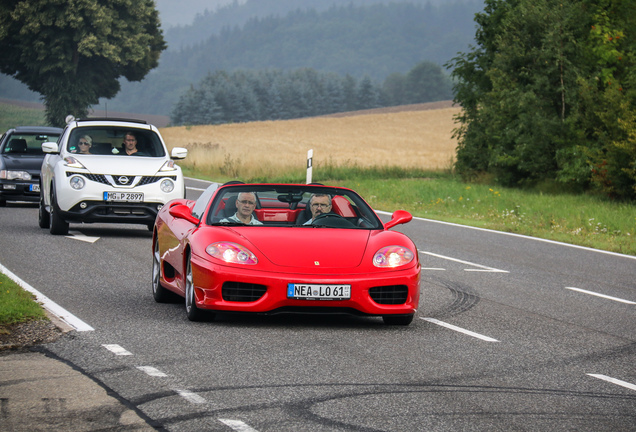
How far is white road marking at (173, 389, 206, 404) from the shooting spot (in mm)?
5285

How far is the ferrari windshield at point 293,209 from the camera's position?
28.0ft

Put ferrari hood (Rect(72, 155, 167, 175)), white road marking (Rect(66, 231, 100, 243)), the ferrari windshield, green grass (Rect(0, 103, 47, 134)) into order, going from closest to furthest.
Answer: the ferrari windshield → white road marking (Rect(66, 231, 100, 243)) → ferrari hood (Rect(72, 155, 167, 175)) → green grass (Rect(0, 103, 47, 134))

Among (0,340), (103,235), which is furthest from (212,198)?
(103,235)

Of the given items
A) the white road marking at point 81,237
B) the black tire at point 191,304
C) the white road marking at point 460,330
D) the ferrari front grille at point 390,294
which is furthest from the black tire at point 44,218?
the ferrari front grille at point 390,294

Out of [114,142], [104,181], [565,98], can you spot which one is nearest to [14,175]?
[114,142]

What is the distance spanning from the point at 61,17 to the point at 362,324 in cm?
5460

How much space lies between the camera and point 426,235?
1775 centimetres

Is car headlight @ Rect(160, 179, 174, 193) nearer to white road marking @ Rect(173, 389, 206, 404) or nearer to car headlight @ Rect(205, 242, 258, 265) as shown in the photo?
car headlight @ Rect(205, 242, 258, 265)

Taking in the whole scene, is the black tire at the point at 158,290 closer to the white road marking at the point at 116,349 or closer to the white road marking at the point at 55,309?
the white road marking at the point at 55,309

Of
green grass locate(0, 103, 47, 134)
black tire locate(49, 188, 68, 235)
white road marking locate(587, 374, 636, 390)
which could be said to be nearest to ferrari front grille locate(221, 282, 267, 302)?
white road marking locate(587, 374, 636, 390)

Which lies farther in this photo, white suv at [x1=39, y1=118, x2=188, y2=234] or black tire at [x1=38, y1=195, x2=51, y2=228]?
black tire at [x1=38, y1=195, x2=51, y2=228]

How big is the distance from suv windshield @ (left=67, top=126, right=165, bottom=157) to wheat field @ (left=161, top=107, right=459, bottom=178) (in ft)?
76.0

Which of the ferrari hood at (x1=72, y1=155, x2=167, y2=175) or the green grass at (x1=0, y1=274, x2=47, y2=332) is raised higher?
the ferrari hood at (x1=72, y1=155, x2=167, y2=175)

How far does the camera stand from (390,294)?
7.85m
